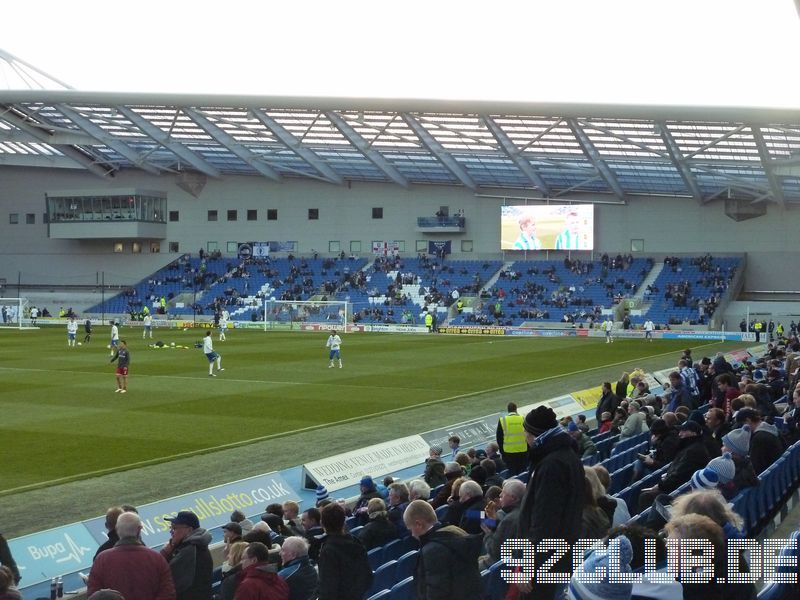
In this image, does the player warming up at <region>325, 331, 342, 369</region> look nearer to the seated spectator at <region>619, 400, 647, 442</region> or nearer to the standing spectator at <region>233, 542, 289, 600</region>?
the seated spectator at <region>619, 400, 647, 442</region>

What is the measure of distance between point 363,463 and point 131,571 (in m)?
9.47

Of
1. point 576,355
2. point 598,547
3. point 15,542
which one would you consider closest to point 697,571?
point 598,547

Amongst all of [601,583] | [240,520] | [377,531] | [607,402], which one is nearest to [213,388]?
[607,402]

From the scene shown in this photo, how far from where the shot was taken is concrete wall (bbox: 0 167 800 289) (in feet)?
231

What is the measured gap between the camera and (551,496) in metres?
6.14

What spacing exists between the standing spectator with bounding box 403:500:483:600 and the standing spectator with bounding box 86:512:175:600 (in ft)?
6.10

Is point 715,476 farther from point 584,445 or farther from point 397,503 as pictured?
point 584,445

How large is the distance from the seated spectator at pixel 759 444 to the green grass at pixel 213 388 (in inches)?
452

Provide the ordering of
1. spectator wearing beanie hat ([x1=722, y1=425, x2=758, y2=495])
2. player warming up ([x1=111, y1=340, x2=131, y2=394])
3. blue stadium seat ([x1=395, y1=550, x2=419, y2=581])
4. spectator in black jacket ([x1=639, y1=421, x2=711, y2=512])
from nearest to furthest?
1. blue stadium seat ([x1=395, y1=550, x2=419, y2=581])
2. spectator wearing beanie hat ([x1=722, y1=425, x2=758, y2=495])
3. spectator in black jacket ([x1=639, y1=421, x2=711, y2=512])
4. player warming up ([x1=111, y1=340, x2=131, y2=394])

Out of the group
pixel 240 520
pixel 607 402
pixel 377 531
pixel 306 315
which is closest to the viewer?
pixel 377 531

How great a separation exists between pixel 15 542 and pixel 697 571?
7857mm

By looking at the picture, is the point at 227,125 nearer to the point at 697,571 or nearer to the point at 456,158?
the point at 456,158

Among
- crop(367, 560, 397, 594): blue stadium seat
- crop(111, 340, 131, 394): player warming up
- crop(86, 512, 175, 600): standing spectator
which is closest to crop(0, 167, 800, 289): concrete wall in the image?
crop(111, 340, 131, 394): player warming up

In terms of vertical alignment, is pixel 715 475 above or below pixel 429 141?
below
